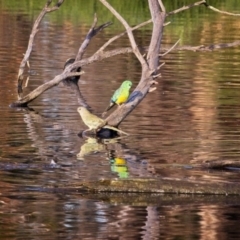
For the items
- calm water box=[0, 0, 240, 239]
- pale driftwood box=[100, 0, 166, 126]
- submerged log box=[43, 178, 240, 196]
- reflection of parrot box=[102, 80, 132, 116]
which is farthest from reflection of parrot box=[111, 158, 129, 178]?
reflection of parrot box=[102, 80, 132, 116]

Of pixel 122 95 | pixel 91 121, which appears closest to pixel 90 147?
pixel 91 121

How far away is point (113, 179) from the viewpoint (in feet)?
34.1

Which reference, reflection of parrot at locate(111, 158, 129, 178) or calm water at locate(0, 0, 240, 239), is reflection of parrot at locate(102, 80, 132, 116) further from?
reflection of parrot at locate(111, 158, 129, 178)

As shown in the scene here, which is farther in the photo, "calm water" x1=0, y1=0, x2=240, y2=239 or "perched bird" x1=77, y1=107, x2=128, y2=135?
"perched bird" x1=77, y1=107, x2=128, y2=135

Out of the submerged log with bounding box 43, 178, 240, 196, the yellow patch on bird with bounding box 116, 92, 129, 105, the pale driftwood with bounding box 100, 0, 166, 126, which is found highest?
the pale driftwood with bounding box 100, 0, 166, 126

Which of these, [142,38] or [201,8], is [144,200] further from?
[201,8]

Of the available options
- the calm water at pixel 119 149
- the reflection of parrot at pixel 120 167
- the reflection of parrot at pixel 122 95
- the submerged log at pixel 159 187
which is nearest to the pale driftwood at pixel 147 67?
the calm water at pixel 119 149

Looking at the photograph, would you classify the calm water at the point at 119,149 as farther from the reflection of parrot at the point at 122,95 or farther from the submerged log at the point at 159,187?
the reflection of parrot at the point at 122,95

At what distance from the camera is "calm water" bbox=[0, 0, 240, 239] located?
9.23 metres

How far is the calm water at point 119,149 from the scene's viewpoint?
9.23m

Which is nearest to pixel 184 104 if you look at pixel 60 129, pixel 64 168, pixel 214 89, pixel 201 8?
pixel 214 89

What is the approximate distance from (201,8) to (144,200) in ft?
103

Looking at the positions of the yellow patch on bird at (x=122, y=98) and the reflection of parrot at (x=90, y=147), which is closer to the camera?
the reflection of parrot at (x=90, y=147)

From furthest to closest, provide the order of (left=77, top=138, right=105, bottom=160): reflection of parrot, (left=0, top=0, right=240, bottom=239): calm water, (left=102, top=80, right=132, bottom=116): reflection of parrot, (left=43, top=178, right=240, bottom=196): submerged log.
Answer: (left=102, top=80, right=132, bottom=116): reflection of parrot, (left=77, top=138, right=105, bottom=160): reflection of parrot, (left=43, top=178, right=240, bottom=196): submerged log, (left=0, top=0, right=240, bottom=239): calm water
